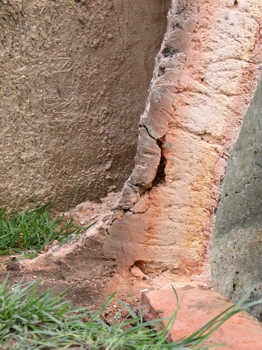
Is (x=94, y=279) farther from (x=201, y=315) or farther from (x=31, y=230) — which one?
(x=31, y=230)

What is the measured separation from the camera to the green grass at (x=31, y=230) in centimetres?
239

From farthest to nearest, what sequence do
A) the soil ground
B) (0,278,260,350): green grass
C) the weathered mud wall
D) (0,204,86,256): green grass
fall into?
the weathered mud wall, (0,204,86,256): green grass, the soil ground, (0,278,260,350): green grass

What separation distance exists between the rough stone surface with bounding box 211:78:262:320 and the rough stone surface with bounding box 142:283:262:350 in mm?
141

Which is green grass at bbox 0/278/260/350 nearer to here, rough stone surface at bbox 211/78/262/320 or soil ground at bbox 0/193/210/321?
soil ground at bbox 0/193/210/321

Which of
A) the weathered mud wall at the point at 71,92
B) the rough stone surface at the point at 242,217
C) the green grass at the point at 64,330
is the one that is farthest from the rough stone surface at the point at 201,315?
the weathered mud wall at the point at 71,92

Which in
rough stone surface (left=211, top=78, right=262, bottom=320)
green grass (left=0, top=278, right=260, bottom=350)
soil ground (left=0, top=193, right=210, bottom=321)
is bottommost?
soil ground (left=0, top=193, right=210, bottom=321)

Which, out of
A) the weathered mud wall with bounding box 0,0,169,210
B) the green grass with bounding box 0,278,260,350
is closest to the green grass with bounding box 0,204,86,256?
the weathered mud wall with bounding box 0,0,169,210

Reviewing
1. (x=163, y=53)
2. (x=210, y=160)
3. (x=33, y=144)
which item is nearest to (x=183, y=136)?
(x=210, y=160)

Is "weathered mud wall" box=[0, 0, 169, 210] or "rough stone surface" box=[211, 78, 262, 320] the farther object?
"weathered mud wall" box=[0, 0, 169, 210]

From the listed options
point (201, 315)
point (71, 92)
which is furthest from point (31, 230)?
point (201, 315)

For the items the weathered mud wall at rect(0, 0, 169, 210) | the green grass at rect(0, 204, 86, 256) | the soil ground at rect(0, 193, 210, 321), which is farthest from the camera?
the weathered mud wall at rect(0, 0, 169, 210)

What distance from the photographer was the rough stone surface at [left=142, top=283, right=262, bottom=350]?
1.33 meters

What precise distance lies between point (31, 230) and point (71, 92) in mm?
721

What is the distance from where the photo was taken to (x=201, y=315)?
1.47 m
